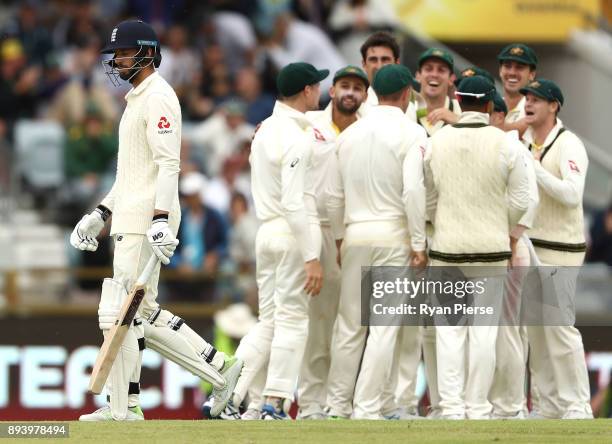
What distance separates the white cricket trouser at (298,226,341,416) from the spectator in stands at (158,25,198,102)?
7.42 m

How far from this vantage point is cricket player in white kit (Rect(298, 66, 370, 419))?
10156 millimetres

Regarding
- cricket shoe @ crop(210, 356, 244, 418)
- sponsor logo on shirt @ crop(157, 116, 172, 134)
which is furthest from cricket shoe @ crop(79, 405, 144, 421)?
sponsor logo on shirt @ crop(157, 116, 172, 134)

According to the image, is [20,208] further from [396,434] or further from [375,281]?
[396,434]

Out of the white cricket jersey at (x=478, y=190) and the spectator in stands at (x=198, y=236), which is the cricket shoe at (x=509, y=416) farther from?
the spectator in stands at (x=198, y=236)

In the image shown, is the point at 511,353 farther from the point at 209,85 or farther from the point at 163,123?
the point at 209,85

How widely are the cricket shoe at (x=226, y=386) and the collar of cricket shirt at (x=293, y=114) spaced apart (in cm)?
146

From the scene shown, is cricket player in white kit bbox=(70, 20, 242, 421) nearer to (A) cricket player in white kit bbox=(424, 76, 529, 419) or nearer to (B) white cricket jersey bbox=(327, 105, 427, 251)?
(B) white cricket jersey bbox=(327, 105, 427, 251)

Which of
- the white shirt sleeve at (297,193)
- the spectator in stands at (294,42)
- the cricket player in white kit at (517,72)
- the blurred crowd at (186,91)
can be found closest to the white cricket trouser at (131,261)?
the white shirt sleeve at (297,193)

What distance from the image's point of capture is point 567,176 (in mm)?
10047

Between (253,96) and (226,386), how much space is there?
26.7 feet

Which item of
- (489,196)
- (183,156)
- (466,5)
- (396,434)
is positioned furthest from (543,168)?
(466,5)

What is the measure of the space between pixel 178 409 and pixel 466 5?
6579mm

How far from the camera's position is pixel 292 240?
9.84 m

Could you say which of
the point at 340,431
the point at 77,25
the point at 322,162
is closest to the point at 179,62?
the point at 77,25
